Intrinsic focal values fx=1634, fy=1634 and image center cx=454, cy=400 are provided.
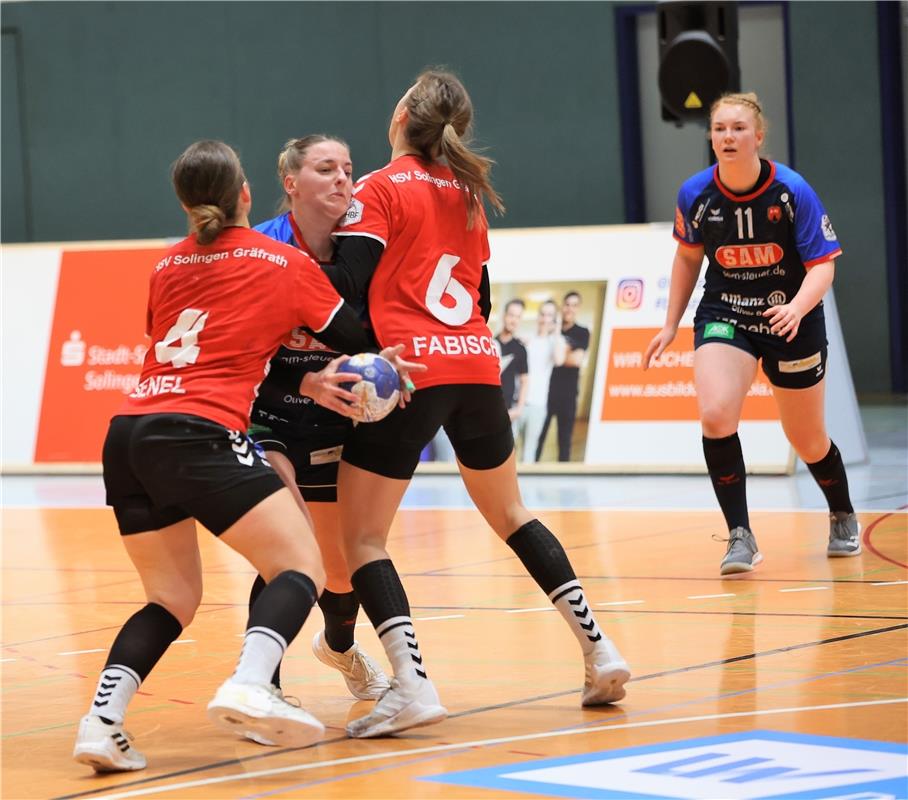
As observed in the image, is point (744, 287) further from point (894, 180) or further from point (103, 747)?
point (894, 180)

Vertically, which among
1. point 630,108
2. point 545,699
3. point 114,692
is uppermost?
point 630,108

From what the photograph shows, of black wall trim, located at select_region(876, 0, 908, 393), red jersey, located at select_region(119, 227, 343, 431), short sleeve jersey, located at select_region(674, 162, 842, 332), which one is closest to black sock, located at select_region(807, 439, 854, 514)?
short sleeve jersey, located at select_region(674, 162, 842, 332)

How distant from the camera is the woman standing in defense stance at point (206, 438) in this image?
4.34 m

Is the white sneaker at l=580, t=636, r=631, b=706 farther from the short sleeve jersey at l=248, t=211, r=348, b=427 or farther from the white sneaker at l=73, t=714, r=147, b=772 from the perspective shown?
the white sneaker at l=73, t=714, r=147, b=772

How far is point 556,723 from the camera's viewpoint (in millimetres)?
4727

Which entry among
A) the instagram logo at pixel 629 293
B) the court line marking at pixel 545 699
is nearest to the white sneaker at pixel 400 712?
the court line marking at pixel 545 699

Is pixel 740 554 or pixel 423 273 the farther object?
pixel 740 554

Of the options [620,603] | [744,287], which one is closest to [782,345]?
[744,287]

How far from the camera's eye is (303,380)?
4715 millimetres

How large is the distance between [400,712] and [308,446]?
0.87 m

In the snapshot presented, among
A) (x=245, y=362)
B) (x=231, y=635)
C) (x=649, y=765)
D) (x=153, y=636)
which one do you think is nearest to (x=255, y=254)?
(x=245, y=362)

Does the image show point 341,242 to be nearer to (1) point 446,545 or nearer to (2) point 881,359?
(1) point 446,545

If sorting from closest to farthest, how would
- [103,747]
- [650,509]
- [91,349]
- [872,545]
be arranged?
[103,747], [872,545], [650,509], [91,349]

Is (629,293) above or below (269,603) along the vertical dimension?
above
